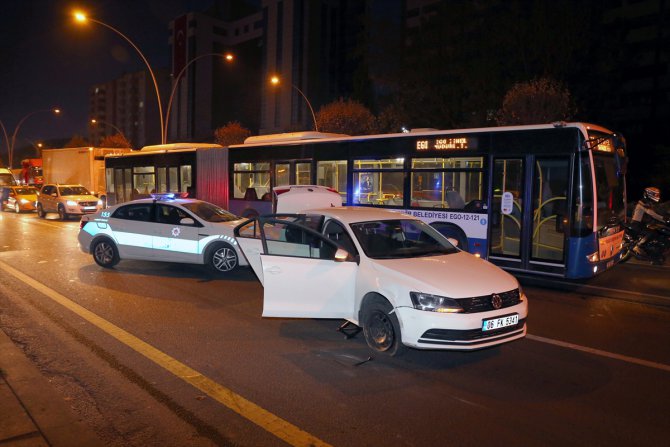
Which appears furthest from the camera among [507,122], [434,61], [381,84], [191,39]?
[191,39]

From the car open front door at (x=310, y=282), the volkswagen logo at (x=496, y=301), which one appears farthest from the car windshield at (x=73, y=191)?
the volkswagen logo at (x=496, y=301)

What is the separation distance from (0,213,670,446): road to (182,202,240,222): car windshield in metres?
2.72

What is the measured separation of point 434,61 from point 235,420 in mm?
31345

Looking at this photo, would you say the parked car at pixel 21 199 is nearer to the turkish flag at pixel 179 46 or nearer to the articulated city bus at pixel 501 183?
the articulated city bus at pixel 501 183

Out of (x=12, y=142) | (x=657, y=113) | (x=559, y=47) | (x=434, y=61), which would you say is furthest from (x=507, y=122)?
(x=12, y=142)

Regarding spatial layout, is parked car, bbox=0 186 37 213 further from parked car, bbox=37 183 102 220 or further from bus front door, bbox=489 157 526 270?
bus front door, bbox=489 157 526 270

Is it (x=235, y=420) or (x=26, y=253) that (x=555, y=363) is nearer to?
(x=235, y=420)

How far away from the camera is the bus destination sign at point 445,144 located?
36.2 ft

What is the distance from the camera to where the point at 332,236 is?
661 centimetres

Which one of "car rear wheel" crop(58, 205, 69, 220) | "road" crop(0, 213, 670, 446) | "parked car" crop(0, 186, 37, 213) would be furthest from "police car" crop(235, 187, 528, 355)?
"parked car" crop(0, 186, 37, 213)

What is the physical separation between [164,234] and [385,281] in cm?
661

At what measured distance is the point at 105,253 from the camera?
37.7 feet

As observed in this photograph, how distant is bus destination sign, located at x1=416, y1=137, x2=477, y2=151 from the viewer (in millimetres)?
11048

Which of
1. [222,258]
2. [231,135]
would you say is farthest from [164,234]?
[231,135]
